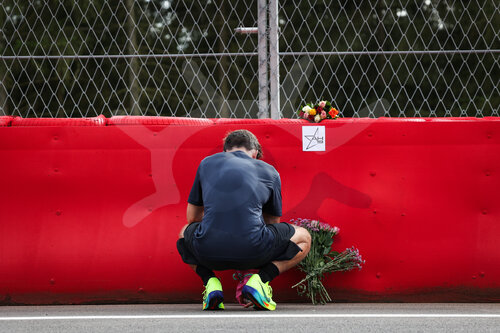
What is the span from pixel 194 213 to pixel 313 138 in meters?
1.04

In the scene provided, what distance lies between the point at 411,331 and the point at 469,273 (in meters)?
1.48

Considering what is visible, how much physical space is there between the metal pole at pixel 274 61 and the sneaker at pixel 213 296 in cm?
178

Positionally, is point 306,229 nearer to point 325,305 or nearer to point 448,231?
point 325,305

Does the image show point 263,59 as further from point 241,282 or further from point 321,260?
point 241,282

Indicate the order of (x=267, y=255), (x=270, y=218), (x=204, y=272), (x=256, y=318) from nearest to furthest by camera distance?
(x=256, y=318) < (x=267, y=255) < (x=204, y=272) < (x=270, y=218)

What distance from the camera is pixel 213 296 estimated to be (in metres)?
5.06

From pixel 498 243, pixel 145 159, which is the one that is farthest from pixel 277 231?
pixel 498 243

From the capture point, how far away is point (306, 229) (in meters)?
5.44

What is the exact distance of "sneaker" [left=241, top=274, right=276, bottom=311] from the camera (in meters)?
5.01

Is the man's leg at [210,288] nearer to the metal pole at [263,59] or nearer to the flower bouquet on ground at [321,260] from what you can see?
the flower bouquet on ground at [321,260]

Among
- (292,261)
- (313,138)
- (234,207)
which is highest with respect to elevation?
(313,138)

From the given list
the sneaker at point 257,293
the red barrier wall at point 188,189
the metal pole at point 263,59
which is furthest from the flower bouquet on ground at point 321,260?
the metal pole at point 263,59

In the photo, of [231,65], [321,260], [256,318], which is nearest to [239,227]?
[256,318]

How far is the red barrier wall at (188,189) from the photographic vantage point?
5.54 meters
